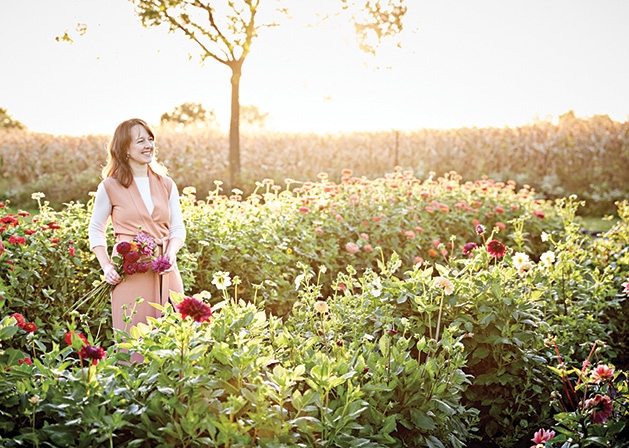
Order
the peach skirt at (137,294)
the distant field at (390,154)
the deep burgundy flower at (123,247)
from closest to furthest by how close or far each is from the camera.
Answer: the deep burgundy flower at (123,247) → the peach skirt at (137,294) → the distant field at (390,154)

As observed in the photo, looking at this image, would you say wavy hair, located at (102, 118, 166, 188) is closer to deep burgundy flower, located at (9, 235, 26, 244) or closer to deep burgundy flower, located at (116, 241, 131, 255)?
deep burgundy flower, located at (116, 241, 131, 255)

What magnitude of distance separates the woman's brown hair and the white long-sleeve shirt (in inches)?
3.0

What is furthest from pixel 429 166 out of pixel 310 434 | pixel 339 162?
pixel 310 434

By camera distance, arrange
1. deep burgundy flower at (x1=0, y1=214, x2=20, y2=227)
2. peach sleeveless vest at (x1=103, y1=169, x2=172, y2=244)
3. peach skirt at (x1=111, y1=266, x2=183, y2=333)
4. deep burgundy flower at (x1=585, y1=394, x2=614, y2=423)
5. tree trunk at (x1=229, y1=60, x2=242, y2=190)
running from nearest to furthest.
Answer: deep burgundy flower at (x1=585, y1=394, x2=614, y2=423)
peach skirt at (x1=111, y1=266, x2=183, y2=333)
peach sleeveless vest at (x1=103, y1=169, x2=172, y2=244)
deep burgundy flower at (x1=0, y1=214, x2=20, y2=227)
tree trunk at (x1=229, y1=60, x2=242, y2=190)

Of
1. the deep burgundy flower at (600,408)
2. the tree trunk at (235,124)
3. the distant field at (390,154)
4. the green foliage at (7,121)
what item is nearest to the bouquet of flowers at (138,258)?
the deep burgundy flower at (600,408)

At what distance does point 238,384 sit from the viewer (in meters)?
2.23

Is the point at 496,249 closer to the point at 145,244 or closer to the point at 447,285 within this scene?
the point at 447,285

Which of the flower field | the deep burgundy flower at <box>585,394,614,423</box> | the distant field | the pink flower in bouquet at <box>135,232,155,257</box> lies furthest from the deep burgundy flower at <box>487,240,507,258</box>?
the distant field

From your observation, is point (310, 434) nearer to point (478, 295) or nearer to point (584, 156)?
point (478, 295)

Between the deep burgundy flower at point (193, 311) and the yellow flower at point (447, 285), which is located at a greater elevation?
the deep burgundy flower at point (193, 311)

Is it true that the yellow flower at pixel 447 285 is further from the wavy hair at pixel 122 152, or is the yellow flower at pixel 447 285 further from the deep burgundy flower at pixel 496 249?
the wavy hair at pixel 122 152

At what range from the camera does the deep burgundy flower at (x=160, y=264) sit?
3.30 metres

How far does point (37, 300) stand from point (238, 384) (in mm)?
2702

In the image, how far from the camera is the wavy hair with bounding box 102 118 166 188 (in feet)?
12.1
